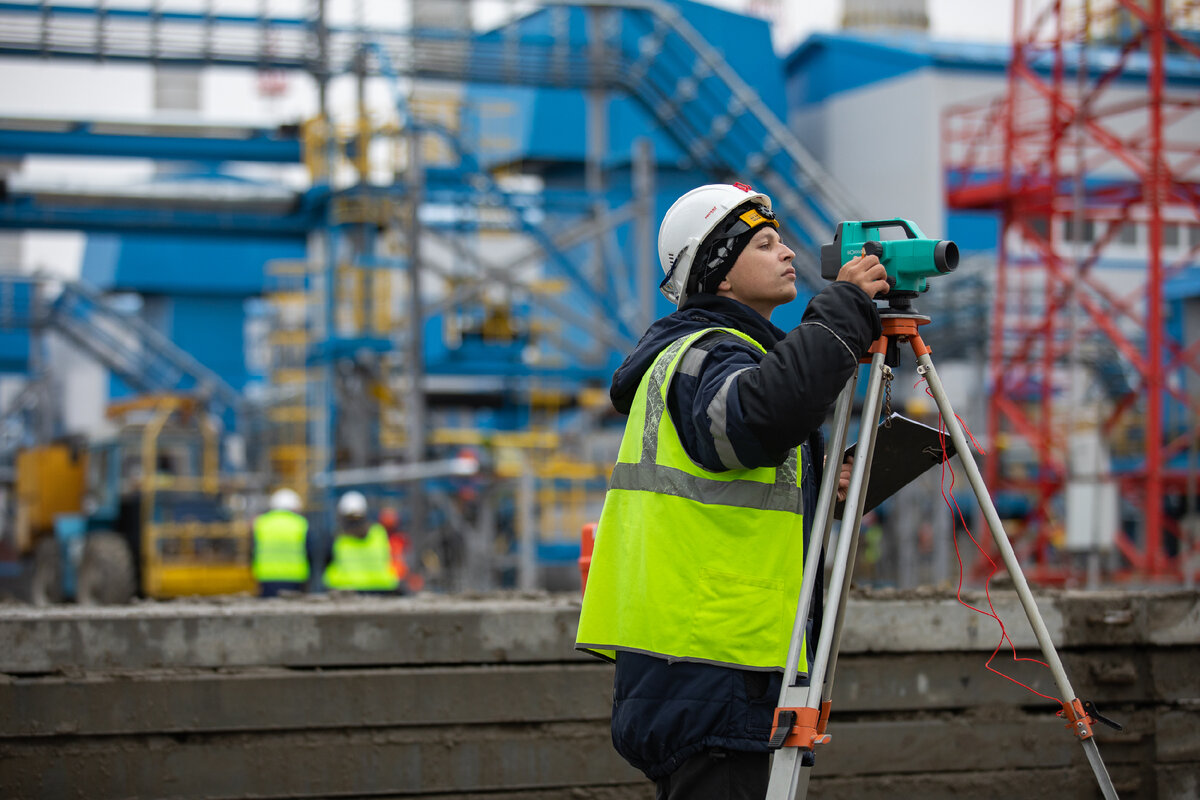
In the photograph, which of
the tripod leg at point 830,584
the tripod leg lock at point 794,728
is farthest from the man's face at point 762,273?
the tripod leg lock at point 794,728

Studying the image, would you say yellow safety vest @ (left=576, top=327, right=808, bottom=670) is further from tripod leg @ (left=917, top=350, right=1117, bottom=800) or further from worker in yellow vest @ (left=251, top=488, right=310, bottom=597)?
worker in yellow vest @ (left=251, top=488, right=310, bottom=597)

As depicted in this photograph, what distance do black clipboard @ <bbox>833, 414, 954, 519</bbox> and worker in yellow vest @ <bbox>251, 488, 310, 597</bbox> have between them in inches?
377

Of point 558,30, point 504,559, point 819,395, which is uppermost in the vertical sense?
point 558,30

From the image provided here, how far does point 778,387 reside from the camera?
267cm

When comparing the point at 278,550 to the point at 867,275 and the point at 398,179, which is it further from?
the point at 398,179

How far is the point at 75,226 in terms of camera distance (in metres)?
24.3

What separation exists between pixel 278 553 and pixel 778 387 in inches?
406

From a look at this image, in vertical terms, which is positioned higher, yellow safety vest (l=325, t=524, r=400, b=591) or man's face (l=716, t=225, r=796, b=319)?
man's face (l=716, t=225, r=796, b=319)

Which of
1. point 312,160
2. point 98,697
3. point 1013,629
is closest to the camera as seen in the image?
point 98,697

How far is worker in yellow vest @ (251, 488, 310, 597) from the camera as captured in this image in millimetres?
12258

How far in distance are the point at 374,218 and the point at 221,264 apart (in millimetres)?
18954

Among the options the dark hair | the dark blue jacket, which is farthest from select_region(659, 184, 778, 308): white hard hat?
the dark blue jacket

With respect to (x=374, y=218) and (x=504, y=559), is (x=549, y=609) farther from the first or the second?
(x=374, y=218)

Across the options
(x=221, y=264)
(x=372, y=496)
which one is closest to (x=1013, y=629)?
(x=372, y=496)
